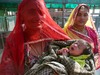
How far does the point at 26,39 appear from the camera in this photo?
214 centimetres

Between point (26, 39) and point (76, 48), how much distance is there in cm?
46

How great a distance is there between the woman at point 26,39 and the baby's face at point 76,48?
0.23m

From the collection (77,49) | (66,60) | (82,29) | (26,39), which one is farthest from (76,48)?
(82,29)

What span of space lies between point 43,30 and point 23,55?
318 mm

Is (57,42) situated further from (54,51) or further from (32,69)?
(32,69)

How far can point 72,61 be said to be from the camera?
74.2 inches

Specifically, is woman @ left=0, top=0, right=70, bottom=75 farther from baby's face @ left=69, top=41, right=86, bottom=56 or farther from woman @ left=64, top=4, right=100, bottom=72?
woman @ left=64, top=4, right=100, bottom=72

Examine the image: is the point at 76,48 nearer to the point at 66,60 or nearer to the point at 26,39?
the point at 66,60

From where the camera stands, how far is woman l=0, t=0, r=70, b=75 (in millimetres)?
2014

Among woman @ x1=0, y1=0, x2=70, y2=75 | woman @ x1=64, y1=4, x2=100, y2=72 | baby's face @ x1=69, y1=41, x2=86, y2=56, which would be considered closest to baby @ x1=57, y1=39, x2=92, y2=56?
baby's face @ x1=69, y1=41, x2=86, y2=56

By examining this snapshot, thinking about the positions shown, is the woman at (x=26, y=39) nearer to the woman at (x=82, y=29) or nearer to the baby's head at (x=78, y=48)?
the baby's head at (x=78, y=48)

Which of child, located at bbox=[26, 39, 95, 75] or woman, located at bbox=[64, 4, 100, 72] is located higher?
woman, located at bbox=[64, 4, 100, 72]

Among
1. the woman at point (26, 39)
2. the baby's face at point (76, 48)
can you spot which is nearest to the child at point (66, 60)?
the baby's face at point (76, 48)

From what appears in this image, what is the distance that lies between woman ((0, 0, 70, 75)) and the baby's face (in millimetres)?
226
